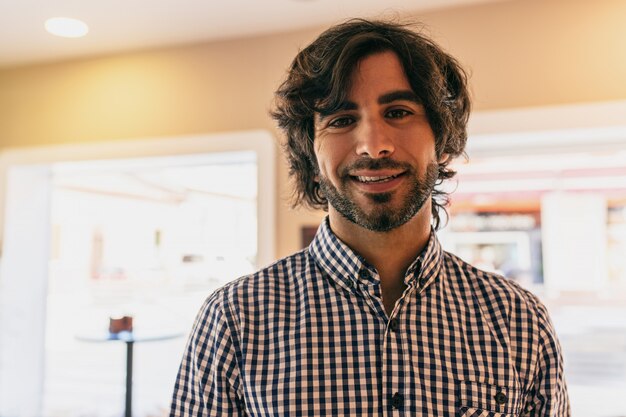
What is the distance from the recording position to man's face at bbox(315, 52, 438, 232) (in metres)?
0.90

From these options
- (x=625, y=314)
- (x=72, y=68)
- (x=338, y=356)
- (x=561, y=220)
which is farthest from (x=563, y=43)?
(x=72, y=68)

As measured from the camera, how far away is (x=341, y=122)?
0.97m

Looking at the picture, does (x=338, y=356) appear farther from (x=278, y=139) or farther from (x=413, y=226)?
(x=278, y=139)

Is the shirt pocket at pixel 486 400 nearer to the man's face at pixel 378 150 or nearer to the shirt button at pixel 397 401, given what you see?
the shirt button at pixel 397 401

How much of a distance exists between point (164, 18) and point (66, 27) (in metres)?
0.44

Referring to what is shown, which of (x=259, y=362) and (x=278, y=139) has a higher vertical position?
(x=278, y=139)

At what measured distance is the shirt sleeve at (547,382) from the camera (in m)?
0.87

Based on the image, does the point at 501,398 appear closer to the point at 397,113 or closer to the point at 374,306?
the point at 374,306

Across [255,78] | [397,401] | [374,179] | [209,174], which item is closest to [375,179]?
[374,179]

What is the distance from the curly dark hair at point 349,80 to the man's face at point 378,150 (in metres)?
0.02

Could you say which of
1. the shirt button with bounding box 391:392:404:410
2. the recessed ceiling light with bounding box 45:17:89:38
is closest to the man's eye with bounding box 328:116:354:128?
the shirt button with bounding box 391:392:404:410

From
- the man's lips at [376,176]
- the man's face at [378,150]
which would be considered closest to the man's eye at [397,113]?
the man's face at [378,150]

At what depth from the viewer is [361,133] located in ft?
3.03

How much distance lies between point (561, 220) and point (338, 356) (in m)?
1.59
